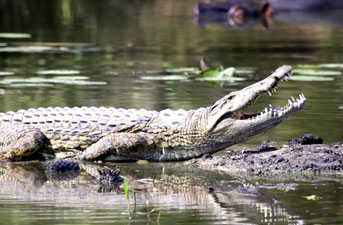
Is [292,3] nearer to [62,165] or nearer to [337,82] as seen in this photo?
[337,82]

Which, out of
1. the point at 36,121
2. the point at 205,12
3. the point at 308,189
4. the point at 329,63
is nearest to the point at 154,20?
the point at 205,12

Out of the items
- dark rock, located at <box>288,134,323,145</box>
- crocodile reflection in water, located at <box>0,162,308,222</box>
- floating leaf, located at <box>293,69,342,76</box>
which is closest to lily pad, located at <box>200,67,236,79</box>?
floating leaf, located at <box>293,69,342,76</box>

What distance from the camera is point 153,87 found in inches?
513

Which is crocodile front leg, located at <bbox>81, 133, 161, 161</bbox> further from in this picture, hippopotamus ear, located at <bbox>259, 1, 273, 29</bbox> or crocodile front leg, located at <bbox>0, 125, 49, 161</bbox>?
hippopotamus ear, located at <bbox>259, 1, 273, 29</bbox>

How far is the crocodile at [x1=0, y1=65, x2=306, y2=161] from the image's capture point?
330 inches

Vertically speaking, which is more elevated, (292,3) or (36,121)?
(292,3)

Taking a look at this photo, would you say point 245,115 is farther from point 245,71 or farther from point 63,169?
point 245,71

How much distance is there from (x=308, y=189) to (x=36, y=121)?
9.28 ft

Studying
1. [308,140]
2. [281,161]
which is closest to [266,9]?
[308,140]

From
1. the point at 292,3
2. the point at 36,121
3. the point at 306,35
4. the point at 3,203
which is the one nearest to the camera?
the point at 3,203

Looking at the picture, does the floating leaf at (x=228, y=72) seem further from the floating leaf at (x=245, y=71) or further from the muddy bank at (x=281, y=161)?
the muddy bank at (x=281, y=161)

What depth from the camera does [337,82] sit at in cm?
1359

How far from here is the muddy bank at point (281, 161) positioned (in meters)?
7.79

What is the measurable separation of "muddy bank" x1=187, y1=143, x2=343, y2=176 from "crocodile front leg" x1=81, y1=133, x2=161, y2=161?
424mm
